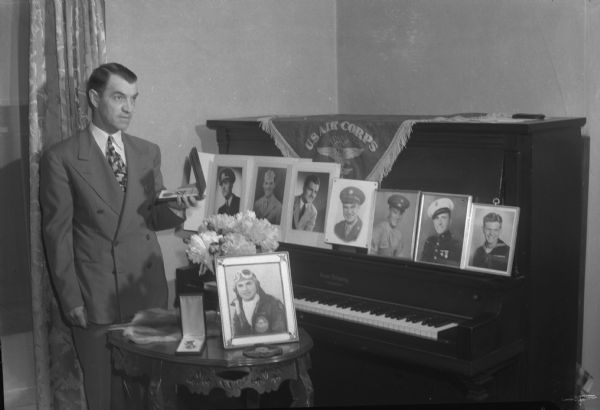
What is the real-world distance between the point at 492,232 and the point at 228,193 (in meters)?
1.07

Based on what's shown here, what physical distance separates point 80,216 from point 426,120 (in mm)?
1228

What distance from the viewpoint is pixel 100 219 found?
295cm

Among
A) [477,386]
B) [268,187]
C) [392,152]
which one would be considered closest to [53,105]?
[268,187]

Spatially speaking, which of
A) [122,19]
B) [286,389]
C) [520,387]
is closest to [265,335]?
[286,389]

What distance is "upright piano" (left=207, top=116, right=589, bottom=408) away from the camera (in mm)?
2738

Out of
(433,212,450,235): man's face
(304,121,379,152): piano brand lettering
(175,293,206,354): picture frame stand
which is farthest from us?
(304,121,379,152): piano brand lettering

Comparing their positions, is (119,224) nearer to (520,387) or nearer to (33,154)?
(33,154)

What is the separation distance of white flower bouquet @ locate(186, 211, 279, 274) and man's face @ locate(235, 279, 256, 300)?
3.4 inches

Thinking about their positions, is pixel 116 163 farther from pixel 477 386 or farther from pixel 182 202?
pixel 477 386

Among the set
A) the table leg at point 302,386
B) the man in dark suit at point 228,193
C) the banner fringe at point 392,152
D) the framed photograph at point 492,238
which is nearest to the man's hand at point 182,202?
the man in dark suit at point 228,193

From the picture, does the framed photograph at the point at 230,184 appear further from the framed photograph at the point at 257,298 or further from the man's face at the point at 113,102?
the framed photograph at the point at 257,298

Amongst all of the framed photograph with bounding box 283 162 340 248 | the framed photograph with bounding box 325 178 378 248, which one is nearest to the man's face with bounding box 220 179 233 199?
the framed photograph with bounding box 283 162 340 248

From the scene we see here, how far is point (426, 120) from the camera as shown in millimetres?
2938

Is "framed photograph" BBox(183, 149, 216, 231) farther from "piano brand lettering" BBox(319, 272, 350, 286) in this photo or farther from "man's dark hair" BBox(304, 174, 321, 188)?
"piano brand lettering" BBox(319, 272, 350, 286)
